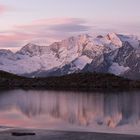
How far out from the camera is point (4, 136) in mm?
59719

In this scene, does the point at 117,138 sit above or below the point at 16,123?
above

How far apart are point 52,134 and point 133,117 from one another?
35.0 metres

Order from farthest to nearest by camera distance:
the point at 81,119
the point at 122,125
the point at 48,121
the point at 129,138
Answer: the point at 81,119 < the point at 48,121 < the point at 122,125 < the point at 129,138

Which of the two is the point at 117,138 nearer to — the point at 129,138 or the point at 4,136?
the point at 129,138

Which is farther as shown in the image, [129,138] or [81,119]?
[81,119]

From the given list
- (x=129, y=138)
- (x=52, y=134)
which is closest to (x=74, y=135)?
(x=52, y=134)

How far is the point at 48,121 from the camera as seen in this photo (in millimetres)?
88000

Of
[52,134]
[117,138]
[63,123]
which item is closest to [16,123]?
[63,123]

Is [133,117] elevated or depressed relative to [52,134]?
depressed

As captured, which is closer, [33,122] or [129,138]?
[129,138]

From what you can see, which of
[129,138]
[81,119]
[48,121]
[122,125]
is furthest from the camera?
[81,119]

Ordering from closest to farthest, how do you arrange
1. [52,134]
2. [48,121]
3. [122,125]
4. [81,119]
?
[52,134] < [122,125] < [48,121] < [81,119]

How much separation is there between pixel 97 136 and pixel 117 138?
2875mm

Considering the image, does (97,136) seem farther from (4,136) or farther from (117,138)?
(4,136)
